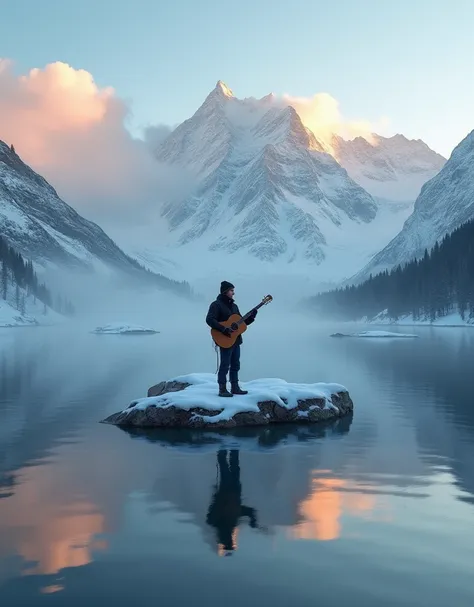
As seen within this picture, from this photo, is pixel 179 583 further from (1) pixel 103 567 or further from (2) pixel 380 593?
(2) pixel 380 593

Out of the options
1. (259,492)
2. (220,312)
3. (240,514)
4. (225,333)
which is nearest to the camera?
(240,514)

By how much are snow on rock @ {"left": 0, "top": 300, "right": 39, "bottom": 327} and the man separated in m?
121

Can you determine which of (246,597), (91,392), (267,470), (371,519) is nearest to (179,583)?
(246,597)

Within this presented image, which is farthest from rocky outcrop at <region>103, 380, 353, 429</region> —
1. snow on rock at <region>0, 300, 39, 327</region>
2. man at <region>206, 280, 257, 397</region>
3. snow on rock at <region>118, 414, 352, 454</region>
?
snow on rock at <region>0, 300, 39, 327</region>

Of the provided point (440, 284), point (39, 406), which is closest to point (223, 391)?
point (39, 406)

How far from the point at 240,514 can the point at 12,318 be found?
Answer: 138 meters

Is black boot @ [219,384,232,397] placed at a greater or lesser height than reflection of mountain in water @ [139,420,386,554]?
greater

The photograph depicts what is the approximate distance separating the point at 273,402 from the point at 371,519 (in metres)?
9.34

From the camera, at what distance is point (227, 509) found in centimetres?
1011

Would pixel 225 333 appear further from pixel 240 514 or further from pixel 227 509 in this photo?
pixel 240 514

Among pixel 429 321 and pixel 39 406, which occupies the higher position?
pixel 429 321

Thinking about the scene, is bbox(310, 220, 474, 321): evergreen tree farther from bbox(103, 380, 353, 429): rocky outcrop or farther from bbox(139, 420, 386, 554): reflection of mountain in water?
bbox(139, 420, 386, 554): reflection of mountain in water

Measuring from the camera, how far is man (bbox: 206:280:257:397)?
19.0 m

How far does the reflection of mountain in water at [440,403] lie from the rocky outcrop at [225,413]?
2965 millimetres
